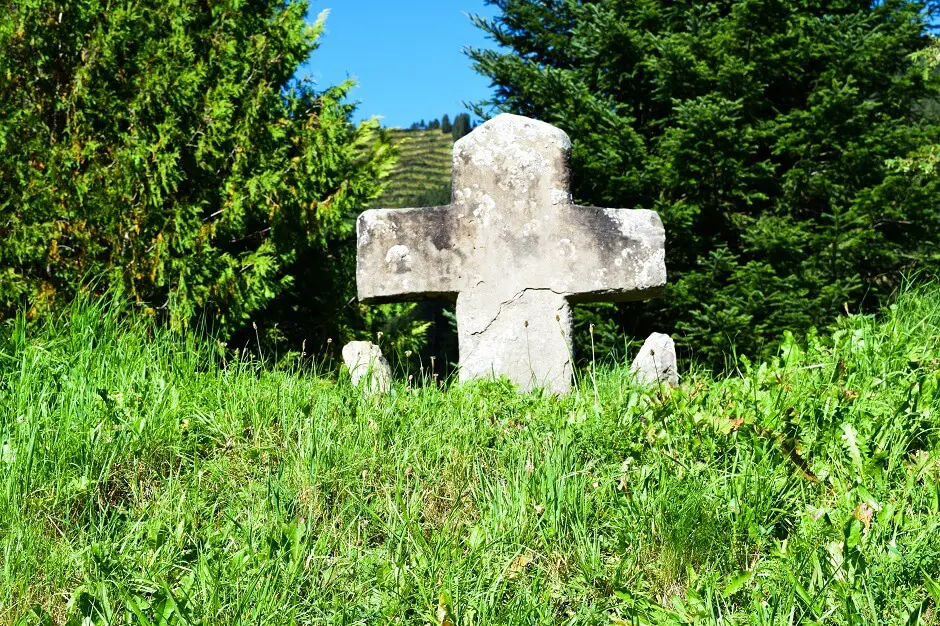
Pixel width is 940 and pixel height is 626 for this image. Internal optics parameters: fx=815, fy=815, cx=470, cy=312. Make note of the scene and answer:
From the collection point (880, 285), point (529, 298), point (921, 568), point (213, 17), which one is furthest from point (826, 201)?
point (921, 568)

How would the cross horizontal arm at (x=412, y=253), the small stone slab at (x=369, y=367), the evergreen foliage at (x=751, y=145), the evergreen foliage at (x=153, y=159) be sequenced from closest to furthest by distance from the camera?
the small stone slab at (x=369, y=367) < the cross horizontal arm at (x=412, y=253) < the evergreen foliage at (x=153, y=159) < the evergreen foliage at (x=751, y=145)

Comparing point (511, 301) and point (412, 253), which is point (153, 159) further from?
point (511, 301)

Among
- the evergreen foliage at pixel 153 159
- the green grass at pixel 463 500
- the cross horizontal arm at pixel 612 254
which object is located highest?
the evergreen foliage at pixel 153 159

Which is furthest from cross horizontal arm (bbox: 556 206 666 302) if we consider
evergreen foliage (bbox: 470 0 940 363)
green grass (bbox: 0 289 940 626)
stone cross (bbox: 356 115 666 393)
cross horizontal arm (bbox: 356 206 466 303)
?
evergreen foliage (bbox: 470 0 940 363)

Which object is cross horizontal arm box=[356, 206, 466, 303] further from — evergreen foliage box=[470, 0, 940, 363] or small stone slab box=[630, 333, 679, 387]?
evergreen foliage box=[470, 0, 940, 363]

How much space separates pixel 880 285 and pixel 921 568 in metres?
6.78

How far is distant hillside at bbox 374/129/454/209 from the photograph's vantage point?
2842 cm

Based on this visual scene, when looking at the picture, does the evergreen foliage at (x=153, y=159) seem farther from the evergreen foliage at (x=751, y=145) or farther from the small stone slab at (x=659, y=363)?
the small stone slab at (x=659, y=363)

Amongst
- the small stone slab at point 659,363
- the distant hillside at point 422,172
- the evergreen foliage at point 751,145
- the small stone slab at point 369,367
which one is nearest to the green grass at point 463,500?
the small stone slab at point 369,367

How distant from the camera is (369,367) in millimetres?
3895

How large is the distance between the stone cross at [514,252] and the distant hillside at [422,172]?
1967cm

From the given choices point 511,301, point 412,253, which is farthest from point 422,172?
point 511,301

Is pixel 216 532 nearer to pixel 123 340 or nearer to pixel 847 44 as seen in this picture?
pixel 123 340

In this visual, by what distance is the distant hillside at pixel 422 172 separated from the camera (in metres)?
28.4
